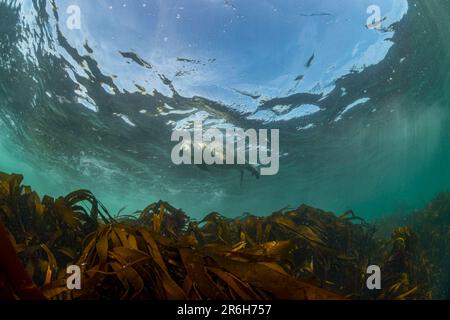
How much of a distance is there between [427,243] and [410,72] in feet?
32.4

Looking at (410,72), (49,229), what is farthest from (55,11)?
(410,72)

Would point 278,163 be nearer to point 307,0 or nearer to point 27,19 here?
point 307,0

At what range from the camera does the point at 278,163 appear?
24.2 meters

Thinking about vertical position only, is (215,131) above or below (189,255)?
above

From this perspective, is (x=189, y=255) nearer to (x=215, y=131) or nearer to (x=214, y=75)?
(x=214, y=75)

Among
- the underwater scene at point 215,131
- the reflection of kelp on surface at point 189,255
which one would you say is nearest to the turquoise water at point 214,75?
the underwater scene at point 215,131

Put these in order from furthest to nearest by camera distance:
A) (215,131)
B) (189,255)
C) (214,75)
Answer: (215,131)
(214,75)
(189,255)

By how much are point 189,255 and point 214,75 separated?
375 inches

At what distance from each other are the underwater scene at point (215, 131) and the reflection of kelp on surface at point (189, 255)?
17 millimetres

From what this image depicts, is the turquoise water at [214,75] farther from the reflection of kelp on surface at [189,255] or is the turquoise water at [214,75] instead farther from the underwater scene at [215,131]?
the reflection of kelp on surface at [189,255]

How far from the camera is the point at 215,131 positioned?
1612cm

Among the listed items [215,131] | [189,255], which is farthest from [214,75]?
[189,255]

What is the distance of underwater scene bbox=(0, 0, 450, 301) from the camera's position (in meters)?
2.24
